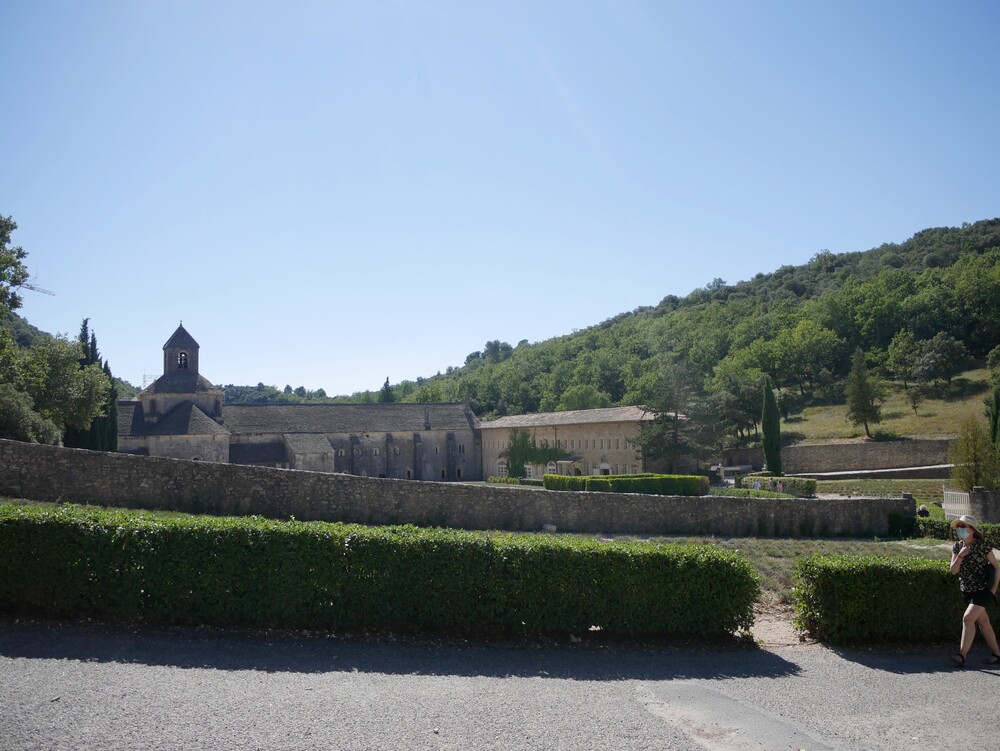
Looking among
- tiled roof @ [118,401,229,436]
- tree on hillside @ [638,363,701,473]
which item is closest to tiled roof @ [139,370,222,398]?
tiled roof @ [118,401,229,436]

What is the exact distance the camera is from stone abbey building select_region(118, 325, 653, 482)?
4716 cm

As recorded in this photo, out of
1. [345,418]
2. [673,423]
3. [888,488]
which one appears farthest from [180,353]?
[888,488]

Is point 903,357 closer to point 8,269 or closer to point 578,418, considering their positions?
point 578,418

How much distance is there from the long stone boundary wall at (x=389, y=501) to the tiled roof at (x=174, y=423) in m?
28.0

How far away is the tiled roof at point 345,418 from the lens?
5366 cm

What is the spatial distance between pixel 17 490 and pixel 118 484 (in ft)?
7.46

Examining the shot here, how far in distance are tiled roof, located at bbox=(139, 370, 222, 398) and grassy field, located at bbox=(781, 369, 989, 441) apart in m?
52.0

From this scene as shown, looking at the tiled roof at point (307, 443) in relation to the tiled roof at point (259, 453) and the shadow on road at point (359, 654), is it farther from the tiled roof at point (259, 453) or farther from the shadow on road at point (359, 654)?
the shadow on road at point (359, 654)

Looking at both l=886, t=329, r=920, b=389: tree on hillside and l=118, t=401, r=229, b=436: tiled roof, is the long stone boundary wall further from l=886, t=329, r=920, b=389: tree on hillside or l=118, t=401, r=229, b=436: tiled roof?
l=886, t=329, r=920, b=389: tree on hillside

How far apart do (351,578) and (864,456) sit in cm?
5269

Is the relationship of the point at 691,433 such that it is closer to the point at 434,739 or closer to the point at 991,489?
the point at 991,489

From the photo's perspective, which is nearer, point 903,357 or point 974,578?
point 974,578

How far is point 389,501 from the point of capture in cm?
2288

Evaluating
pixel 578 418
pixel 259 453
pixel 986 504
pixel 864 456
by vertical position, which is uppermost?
pixel 578 418
